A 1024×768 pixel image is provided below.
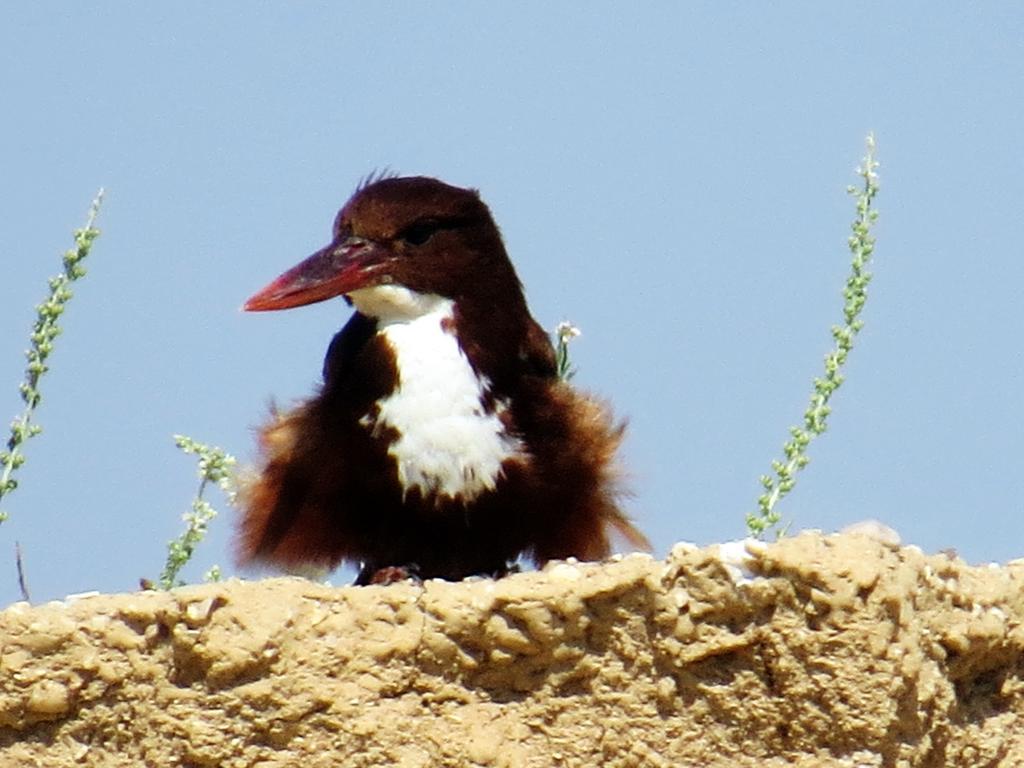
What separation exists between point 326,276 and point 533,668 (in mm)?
1665

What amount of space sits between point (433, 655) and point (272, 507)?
175 centimetres

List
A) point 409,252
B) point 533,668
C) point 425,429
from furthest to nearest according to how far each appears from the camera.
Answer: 1. point 409,252
2. point 425,429
3. point 533,668

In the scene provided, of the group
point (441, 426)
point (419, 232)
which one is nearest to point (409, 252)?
point (419, 232)

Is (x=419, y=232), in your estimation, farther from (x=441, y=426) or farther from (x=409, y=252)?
(x=441, y=426)

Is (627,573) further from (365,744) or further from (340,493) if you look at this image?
(340,493)

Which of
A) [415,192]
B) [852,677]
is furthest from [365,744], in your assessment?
[415,192]

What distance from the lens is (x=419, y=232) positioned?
4996 millimetres

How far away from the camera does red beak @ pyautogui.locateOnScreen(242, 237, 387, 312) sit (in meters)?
4.74

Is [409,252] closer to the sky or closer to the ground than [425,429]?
closer to the sky

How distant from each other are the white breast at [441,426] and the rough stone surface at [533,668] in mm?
1367

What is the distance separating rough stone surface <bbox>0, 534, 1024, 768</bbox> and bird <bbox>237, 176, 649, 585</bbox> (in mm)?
1341

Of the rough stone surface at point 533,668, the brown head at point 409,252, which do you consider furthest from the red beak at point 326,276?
the rough stone surface at point 533,668

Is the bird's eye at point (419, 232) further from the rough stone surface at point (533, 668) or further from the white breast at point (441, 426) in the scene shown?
the rough stone surface at point (533, 668)

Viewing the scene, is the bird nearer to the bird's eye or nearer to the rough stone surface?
the bird's eye
